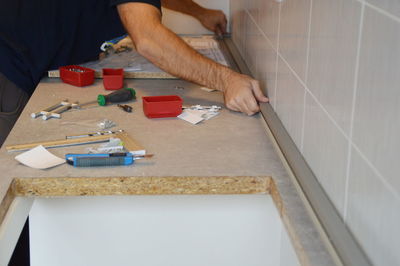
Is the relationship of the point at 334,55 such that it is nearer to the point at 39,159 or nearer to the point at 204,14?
the point at 39,159

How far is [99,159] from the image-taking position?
1.42 meters

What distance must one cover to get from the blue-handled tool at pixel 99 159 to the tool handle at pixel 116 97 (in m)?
0.44

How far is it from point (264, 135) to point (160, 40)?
493 millimetres

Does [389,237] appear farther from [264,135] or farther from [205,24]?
[205,24]

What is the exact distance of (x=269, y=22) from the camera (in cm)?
172

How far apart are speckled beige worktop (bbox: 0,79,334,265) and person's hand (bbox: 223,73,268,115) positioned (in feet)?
0.09

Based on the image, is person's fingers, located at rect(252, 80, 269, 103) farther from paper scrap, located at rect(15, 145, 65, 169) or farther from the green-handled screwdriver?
paper scrap, located at rect(15, 145, 65, 169)

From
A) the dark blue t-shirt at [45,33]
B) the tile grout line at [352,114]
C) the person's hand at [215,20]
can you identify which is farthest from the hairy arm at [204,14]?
the tile grout line at [352,114]

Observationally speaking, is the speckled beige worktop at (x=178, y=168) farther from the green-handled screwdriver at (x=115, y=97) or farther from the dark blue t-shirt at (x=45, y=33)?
the dark blue t-shirt at (x=45, y=33)

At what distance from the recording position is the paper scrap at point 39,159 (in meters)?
1.42

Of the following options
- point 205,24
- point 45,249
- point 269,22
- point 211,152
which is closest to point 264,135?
point 211,152

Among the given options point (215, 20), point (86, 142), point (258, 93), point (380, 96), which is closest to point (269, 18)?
point (258, 93)

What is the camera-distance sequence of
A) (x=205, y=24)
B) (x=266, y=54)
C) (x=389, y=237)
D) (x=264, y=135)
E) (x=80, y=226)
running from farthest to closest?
(x=205, y=24) → (x=266, y=54) → (x=264, y=135) → (x=80, y=226) → (x=389, y=237)

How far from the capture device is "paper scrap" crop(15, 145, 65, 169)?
1.42m
